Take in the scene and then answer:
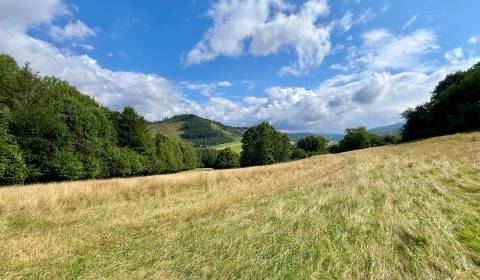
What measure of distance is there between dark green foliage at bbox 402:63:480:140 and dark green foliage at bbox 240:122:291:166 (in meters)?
32.7

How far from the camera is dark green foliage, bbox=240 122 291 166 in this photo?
74.2m

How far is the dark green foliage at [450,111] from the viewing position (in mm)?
40741

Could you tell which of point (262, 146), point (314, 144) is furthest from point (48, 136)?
point (314, 144)

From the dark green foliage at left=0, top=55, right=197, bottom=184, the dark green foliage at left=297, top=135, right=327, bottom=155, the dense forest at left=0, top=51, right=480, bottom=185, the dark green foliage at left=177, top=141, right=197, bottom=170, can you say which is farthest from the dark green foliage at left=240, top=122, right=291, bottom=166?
the dark green foliage at left=0, top=55, right=197, bottom=184

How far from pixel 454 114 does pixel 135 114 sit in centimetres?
5397

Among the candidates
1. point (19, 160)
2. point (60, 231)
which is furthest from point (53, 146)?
point (60, 231)

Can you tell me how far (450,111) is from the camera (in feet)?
152

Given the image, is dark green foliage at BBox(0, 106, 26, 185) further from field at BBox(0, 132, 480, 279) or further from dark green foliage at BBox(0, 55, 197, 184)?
field at BBox(0, 132, 480, 279)

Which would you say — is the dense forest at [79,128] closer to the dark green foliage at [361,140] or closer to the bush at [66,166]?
the bush at [66,166]

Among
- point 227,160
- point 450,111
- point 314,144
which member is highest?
point 450,111

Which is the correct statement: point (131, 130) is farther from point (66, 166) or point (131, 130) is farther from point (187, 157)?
point (187, 157)

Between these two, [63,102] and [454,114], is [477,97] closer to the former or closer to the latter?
[454,114]

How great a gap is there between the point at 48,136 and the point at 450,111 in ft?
198

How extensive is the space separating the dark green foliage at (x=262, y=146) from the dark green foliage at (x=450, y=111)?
32.7 metres
